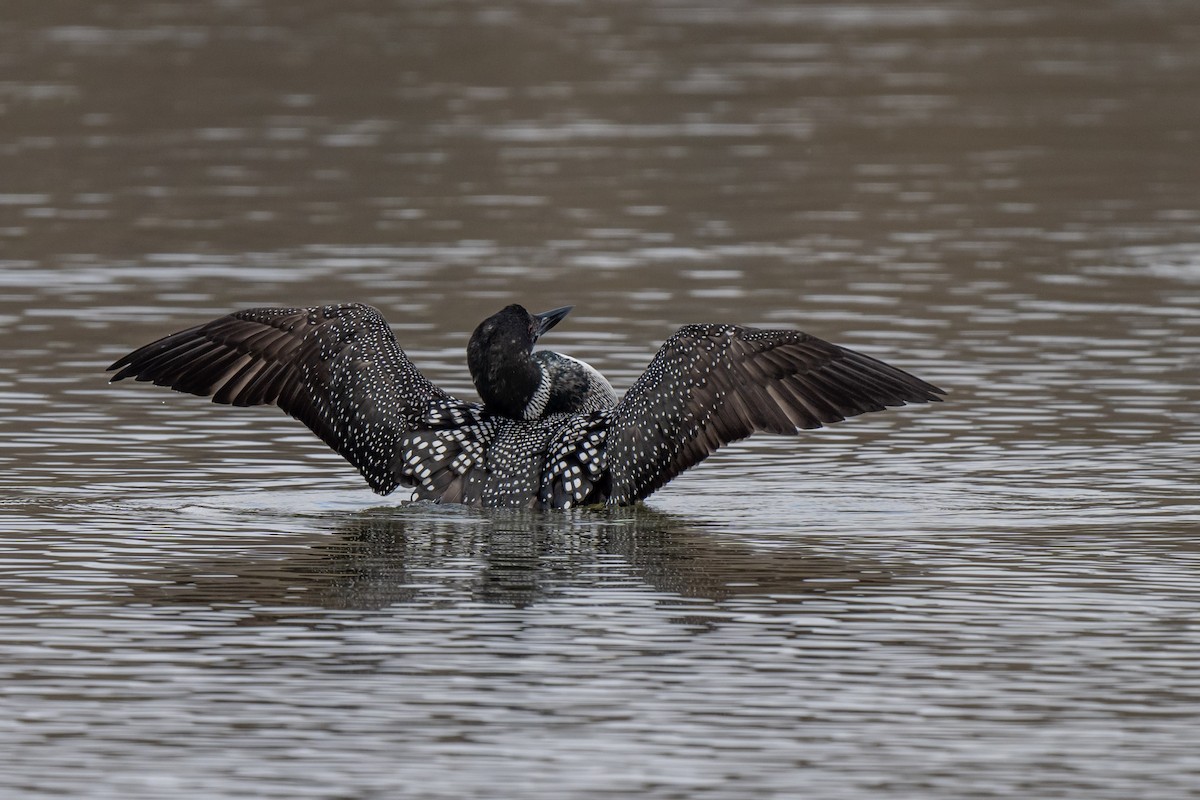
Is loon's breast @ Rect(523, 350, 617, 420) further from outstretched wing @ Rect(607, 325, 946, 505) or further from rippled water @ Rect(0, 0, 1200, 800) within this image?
outstretched wing @ Rect(607, 325, 946, 505)

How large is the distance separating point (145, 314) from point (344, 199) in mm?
5296

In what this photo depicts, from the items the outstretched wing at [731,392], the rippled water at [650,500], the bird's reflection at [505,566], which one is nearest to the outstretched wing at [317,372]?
the rippled water at [650,500]

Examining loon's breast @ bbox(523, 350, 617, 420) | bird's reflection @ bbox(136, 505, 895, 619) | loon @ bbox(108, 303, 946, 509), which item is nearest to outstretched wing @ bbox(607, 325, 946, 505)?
loon @ bbox(108, 303, 946, 509)

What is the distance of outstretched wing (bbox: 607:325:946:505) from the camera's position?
9.64 metres

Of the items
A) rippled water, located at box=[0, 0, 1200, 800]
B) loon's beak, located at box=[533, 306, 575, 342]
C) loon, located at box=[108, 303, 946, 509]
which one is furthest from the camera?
loon's beak, located at box=[533, 306, 575, 342]

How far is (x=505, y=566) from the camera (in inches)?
351

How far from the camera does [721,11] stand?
120ft

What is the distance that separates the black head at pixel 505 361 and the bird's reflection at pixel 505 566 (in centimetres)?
58

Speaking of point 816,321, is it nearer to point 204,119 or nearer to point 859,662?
point 859,662

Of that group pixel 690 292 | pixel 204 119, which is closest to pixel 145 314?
pixel 690 292

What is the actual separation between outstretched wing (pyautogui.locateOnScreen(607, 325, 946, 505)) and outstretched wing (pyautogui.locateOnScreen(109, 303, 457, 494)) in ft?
3.19

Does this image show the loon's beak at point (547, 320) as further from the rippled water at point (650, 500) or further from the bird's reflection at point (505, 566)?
the bird's reflection at point (505, 566)

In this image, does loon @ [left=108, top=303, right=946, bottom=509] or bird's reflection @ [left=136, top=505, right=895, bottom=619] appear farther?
loon @ [left=108, top=303, right=946, bottom=509]

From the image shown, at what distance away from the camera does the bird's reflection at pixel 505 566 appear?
8453 millimetres
